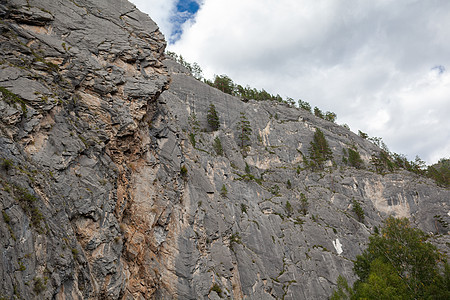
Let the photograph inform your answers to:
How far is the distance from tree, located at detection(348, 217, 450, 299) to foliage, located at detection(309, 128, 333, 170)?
51728mm

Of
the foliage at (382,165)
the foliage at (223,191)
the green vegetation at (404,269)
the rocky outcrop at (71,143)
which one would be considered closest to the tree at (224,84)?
the foliage at (382,165)

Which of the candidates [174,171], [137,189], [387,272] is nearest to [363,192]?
[387,272]

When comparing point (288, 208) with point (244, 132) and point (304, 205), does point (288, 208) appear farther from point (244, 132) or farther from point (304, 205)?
point (244, 132)

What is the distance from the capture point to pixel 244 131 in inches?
3425

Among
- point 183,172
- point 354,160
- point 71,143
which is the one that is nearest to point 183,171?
point 183,172

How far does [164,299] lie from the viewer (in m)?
26.0

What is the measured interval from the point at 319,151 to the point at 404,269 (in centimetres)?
6247

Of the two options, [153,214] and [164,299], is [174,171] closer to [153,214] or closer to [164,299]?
[153,214]

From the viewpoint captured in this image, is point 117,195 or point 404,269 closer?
point 117,195

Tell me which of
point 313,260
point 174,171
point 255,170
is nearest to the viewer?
point 174,171

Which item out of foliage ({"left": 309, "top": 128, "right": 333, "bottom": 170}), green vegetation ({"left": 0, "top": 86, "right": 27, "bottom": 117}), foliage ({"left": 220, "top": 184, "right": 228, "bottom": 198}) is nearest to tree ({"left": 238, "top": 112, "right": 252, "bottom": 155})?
foliage ({"left": 309, "top": 128, "right": 333, "bottom": 170})

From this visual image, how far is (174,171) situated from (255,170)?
149ft

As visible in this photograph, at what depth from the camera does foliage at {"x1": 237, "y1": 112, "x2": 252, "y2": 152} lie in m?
84.2

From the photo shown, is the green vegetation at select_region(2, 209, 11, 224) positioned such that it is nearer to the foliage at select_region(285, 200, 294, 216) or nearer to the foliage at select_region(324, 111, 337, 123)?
the foliage at select_region(285, 200, 294, 216)
